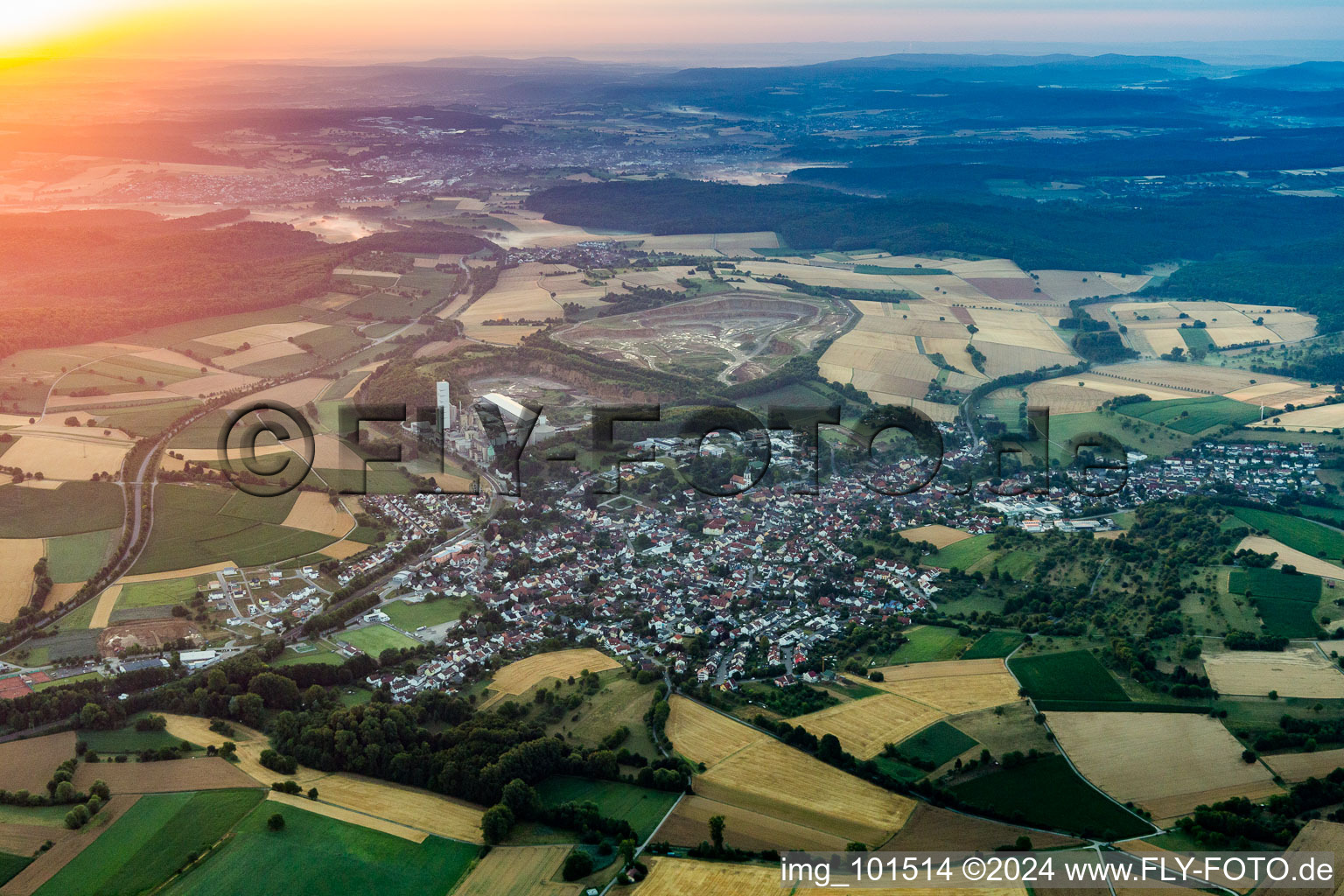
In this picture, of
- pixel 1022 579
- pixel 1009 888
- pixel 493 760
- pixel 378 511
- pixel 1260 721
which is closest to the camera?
pixel 1009 888

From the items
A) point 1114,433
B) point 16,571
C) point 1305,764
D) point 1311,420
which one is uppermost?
point 1311,420

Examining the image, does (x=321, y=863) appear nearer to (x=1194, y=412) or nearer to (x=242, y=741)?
(x=242, y=741)

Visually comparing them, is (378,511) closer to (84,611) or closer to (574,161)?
(84,611)

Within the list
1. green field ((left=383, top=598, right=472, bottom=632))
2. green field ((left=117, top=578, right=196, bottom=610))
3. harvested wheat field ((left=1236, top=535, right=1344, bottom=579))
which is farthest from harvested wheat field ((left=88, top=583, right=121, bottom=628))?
harvested wheat field ((left=1236, top=535, right=1344, bottom=579))

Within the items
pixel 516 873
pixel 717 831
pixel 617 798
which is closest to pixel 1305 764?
pixel 717 831

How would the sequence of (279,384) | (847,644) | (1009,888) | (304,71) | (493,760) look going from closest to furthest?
(1009,888)
(493,760)
(847,644)
(279,384)
(304,71)

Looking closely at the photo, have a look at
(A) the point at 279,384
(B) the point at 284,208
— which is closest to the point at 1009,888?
(A) the point at 279,384
